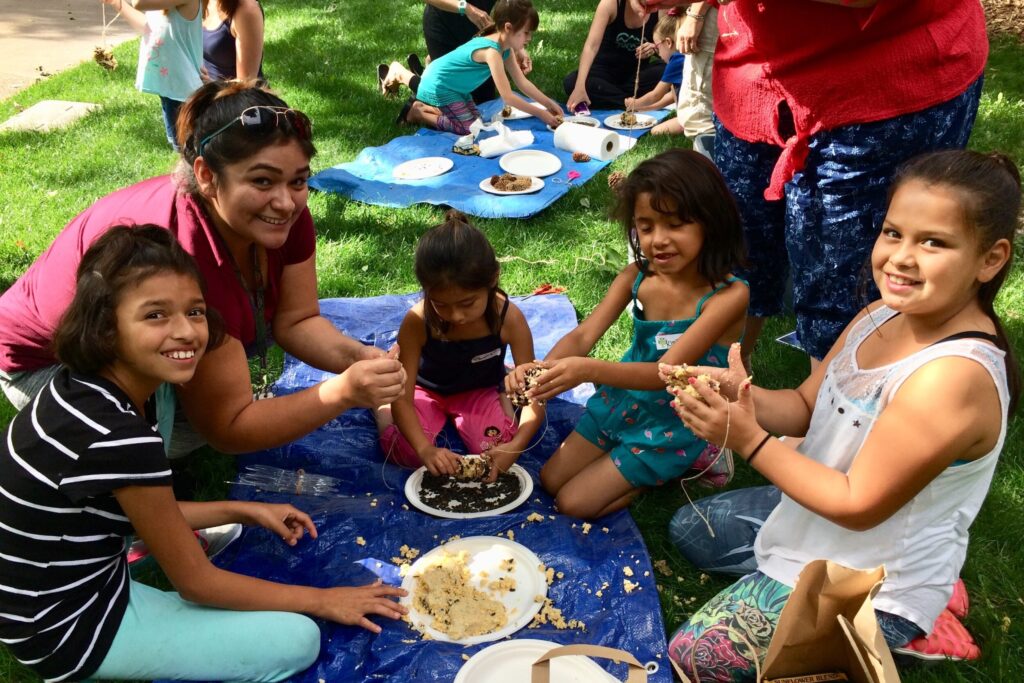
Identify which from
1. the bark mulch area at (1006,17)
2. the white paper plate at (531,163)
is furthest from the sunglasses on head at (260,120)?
the bark mulch area at (1006,17)

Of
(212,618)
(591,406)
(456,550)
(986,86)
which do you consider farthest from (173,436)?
(986,86)

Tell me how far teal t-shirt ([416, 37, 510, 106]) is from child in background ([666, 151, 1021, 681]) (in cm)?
499

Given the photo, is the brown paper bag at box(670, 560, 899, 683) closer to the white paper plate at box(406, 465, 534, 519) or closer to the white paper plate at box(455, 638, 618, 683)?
the white paper plate at box(455, 638, 618, 683)

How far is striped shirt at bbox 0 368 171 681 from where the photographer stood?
2.06 meters

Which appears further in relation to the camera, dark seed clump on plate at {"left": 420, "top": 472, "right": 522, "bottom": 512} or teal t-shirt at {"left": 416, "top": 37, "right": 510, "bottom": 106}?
teal t-shirt at {"left": 416, "top": 37, "right": 510, "bottom": 106}

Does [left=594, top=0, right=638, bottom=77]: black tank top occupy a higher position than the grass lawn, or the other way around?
[left=594, top=0, right=638, bottom=77]: black tank top

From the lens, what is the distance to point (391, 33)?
9750 mm

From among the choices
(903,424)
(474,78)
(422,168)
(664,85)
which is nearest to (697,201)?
(903,424)

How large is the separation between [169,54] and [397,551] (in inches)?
136

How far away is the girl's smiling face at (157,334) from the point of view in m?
2.17

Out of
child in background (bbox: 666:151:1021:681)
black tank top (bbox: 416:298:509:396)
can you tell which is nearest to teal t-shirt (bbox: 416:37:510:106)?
black tank top (bbox: 416:298:509:396)

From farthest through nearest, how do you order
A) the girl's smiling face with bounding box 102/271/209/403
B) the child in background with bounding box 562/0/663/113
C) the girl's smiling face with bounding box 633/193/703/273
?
1. the child in background with bounding box 562/0/663/113
2. the girl's smiling face with bounding box 633/193/703/273
3. the girl's smiling face with bounding box 102/271/209/403

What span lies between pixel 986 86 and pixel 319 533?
280 inches

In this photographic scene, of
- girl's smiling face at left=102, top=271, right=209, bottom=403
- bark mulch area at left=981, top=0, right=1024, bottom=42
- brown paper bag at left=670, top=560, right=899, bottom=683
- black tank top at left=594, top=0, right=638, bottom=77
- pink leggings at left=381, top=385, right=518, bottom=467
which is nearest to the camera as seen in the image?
brown paper bag at left=670, top=560, right=899, bottom=683
